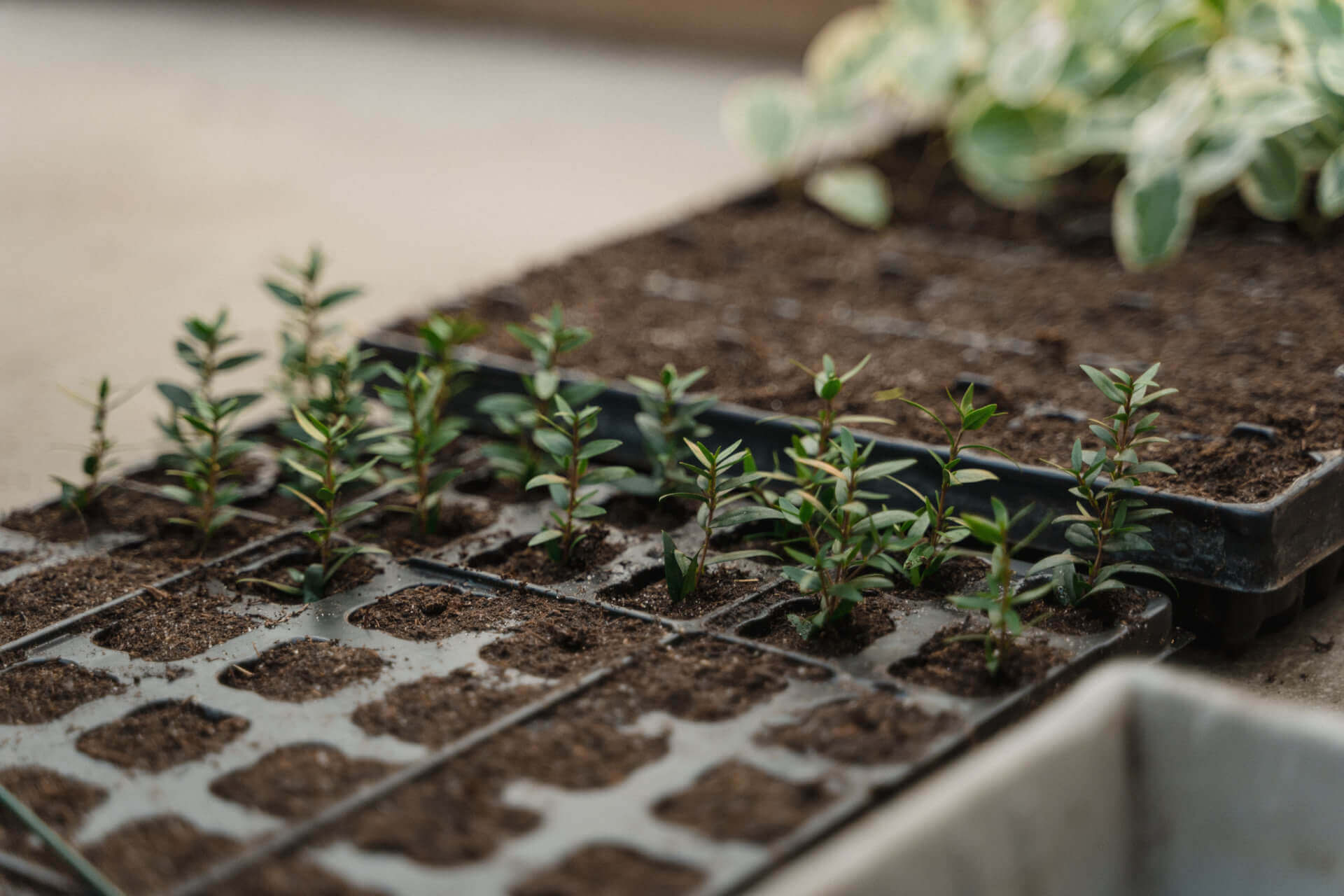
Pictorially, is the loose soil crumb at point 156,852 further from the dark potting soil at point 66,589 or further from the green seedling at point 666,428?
the green seedling at point 666,428

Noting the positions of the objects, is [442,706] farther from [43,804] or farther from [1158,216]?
[1158,216]

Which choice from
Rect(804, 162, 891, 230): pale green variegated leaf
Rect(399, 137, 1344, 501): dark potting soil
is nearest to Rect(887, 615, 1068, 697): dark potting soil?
Rect(399, 137, 1344, 501): dark potting soil

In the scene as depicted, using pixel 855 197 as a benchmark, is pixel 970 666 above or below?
below

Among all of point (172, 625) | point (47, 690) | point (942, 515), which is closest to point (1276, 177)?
point (942, 515)

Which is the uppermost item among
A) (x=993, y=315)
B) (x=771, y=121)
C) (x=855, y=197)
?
(x=771, y=121)

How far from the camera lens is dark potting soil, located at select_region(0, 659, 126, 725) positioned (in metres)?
1.18

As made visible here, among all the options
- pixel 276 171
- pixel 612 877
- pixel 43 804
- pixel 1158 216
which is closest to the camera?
pixel 612 877

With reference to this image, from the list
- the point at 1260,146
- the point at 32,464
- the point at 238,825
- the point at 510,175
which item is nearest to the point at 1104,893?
the point at 238,825

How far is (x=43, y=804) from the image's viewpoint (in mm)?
1032

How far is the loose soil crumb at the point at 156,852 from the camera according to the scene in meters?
0.93

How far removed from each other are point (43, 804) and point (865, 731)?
619mm

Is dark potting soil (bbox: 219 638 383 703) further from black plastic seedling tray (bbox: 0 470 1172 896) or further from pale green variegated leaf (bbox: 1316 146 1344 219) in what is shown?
pale green variegated leaf (bbox: 1316 146 1344 219)

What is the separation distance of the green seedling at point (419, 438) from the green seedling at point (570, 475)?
0.42ft

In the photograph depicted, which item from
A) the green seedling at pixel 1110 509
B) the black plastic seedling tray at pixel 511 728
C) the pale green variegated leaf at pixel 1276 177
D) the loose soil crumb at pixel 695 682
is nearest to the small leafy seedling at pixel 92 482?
the black plastic seedling tray at pixel 511 728
